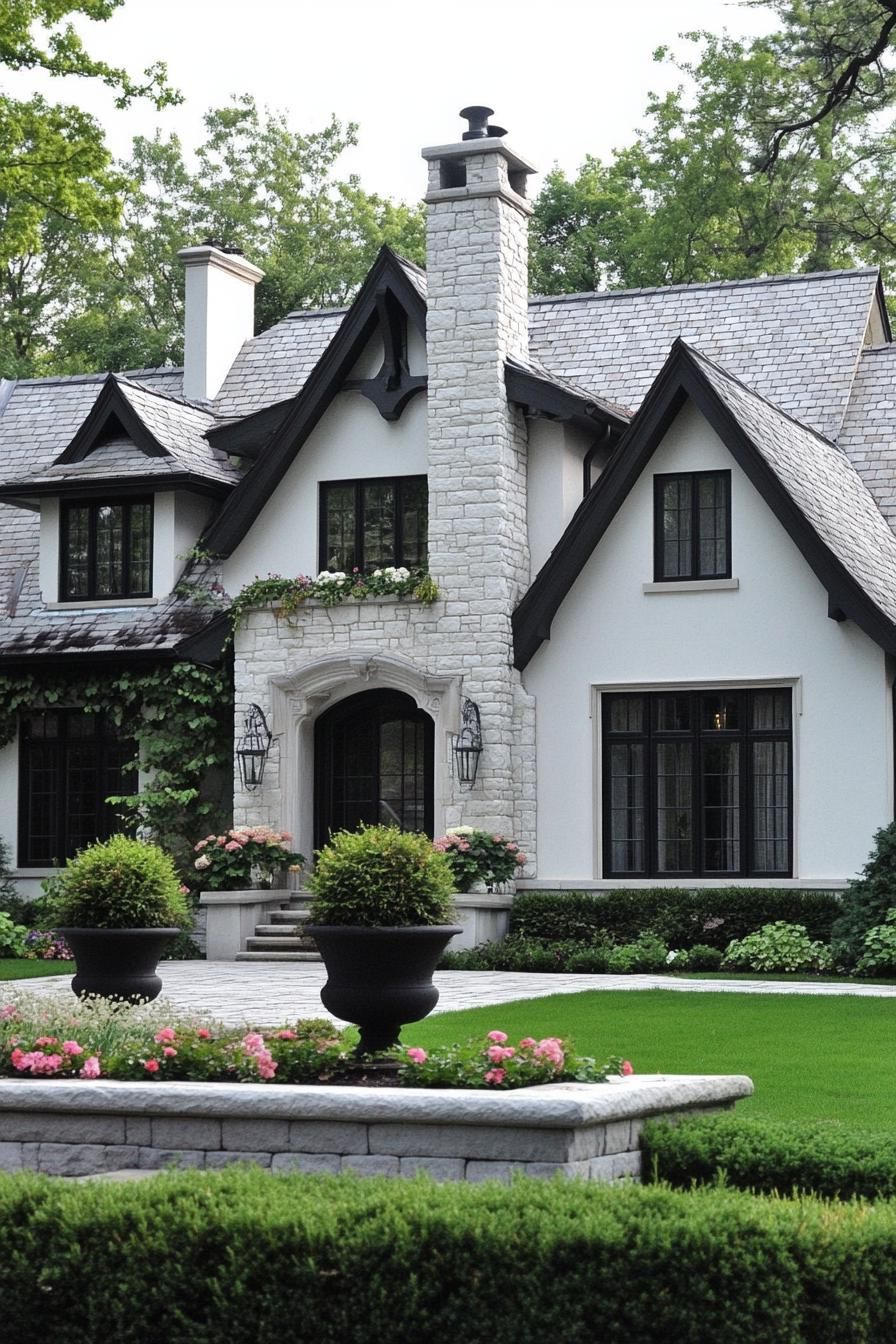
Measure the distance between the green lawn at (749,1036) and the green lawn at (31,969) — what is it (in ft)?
18.3

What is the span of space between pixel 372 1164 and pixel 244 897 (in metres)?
13.7

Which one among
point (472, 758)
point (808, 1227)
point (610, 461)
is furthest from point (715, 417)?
point (808, 1227)

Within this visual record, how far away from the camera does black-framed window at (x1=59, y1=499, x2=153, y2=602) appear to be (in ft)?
80.9

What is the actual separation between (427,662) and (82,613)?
5055mm

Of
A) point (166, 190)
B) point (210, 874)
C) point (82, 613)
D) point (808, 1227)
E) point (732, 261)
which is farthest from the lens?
point (166, 190)

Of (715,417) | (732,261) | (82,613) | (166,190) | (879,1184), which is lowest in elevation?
(879,1184)

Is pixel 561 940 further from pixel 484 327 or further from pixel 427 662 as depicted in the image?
pixel 484 327

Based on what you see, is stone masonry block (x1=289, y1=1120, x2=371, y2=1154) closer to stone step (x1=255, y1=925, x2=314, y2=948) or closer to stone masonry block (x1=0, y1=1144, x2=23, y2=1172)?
stone masonry block (x1=0, y1=1144, x2=23, y2=1172)

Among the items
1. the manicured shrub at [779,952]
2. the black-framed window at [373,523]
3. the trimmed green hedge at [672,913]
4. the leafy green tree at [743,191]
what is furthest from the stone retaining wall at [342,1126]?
the leafy green tree at [743,191]

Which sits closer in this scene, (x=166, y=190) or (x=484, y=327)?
(x=484, y=327)

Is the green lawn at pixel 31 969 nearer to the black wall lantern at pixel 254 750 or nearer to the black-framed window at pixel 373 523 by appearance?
the black wall lantern at pixel 254 750

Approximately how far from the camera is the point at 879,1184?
7875 mm

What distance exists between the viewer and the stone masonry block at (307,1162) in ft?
26.5

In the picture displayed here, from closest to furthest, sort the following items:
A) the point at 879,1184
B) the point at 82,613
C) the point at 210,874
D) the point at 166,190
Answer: the point at 879,1184
the point at 210,874
the point at 82,613
the point at 166,190
